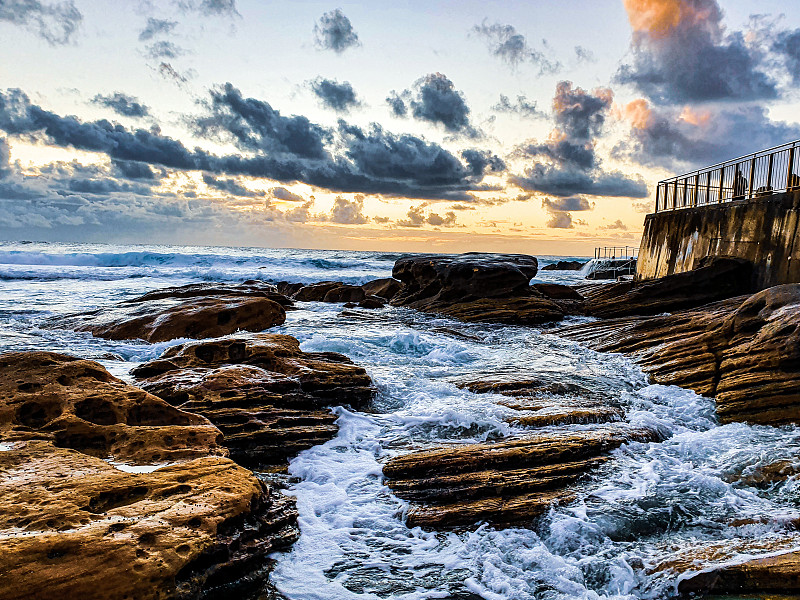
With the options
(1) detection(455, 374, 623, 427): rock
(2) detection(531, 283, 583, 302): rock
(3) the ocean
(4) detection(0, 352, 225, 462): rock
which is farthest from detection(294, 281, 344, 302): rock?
(4) detection(0, 352, 225, 462): rock

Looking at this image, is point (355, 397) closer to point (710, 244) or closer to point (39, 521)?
point (39, 521)

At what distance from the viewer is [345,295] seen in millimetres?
24344

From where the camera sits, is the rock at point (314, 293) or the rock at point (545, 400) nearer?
the rock at point (545, 400)

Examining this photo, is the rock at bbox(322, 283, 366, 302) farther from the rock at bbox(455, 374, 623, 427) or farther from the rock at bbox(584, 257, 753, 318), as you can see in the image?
the rock at bbox(455, 374, 623, 427)

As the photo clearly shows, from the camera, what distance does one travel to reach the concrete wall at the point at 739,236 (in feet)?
44.1

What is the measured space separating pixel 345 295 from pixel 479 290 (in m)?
6.97

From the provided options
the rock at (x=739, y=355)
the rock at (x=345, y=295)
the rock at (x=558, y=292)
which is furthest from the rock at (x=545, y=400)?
the rock at (x=345, y=295)

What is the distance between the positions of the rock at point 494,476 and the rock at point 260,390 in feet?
4.92

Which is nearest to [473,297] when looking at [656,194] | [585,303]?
[585,303]

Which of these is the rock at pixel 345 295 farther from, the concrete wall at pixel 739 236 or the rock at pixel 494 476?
the rock at pixel 494 476

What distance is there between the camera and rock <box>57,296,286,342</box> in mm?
13867

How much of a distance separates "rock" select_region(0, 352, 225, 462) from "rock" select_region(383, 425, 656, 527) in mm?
2090

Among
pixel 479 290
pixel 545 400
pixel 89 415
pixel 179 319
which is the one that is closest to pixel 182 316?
pixel 179 319

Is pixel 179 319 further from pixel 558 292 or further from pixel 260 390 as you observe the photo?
pixel 558 292
